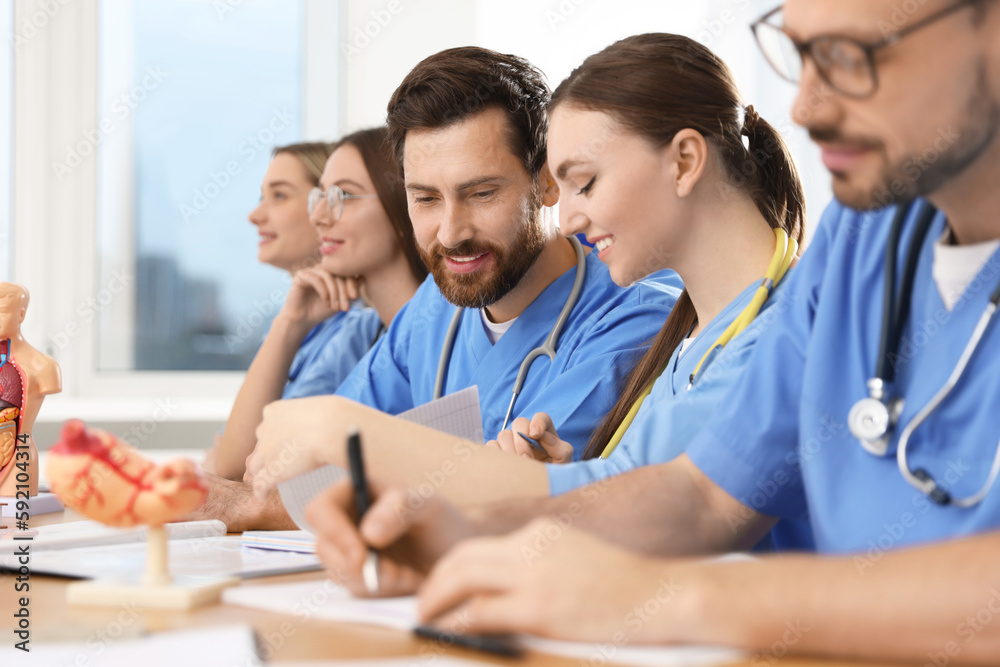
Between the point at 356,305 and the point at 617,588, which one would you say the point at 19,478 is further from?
the point at 356,305

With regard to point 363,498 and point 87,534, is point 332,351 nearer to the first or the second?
point 87,534

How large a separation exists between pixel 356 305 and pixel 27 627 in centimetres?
204

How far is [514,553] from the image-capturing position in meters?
0.62

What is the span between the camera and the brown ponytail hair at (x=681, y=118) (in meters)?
1.35

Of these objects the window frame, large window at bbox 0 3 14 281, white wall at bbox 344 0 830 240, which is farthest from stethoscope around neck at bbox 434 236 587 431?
large window at bbox 0 3 14 281

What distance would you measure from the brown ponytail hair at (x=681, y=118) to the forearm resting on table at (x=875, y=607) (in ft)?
2.67

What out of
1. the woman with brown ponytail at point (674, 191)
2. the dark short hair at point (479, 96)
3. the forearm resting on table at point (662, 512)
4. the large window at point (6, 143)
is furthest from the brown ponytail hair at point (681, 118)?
the large window at point (6, 143)

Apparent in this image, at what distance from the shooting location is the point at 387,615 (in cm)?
68

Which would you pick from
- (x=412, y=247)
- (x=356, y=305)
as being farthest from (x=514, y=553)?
(x=356, y=305)

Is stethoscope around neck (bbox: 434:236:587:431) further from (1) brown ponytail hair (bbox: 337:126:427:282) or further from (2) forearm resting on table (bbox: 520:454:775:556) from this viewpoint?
(2) forearm resting on table (bbox: 520:454:775:556)

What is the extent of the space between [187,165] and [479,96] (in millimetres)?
1884

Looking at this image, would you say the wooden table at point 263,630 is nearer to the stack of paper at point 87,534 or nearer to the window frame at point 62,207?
the stack of paper at point 87,534

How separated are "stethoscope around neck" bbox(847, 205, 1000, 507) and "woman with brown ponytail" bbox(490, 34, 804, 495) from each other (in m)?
0.40

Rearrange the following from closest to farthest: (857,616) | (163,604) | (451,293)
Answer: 1. (857,616)
2. (163,604)
3. (451,293)
